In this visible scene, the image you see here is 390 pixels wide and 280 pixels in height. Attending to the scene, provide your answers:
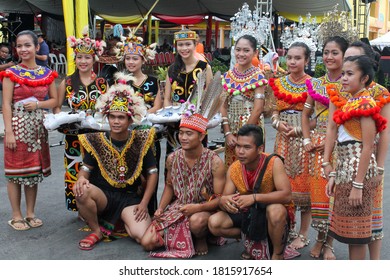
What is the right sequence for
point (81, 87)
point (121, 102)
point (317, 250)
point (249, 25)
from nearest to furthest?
point (317, 250) < point (121, 102) < point (81, 87) < point (249, 25)

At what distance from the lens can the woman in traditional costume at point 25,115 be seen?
438 cm

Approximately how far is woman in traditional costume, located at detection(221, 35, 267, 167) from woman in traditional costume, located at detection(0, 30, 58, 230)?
4.83ft

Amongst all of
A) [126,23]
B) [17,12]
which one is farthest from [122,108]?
[126,23]

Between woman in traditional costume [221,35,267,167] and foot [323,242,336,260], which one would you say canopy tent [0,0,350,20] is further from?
foot [323,242,336,260]

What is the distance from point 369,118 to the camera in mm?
3035

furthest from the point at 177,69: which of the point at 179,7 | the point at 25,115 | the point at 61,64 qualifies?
the point at 179,7

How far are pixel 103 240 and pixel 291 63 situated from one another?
79.8 inches

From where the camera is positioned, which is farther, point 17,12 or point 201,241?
point 17,12

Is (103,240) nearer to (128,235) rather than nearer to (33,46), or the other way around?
(128,235)

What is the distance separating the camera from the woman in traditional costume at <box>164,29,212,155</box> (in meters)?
4.73

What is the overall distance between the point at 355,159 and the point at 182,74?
6.76ft

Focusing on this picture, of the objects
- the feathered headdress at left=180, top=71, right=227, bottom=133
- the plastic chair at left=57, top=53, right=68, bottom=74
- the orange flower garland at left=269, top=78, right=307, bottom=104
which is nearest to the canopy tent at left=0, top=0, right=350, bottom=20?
the plastic chair at left=57, top=53, right=68, bottom=74

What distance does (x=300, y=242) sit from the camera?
13.8ft

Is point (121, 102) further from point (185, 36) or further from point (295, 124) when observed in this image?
point (295, 124)
